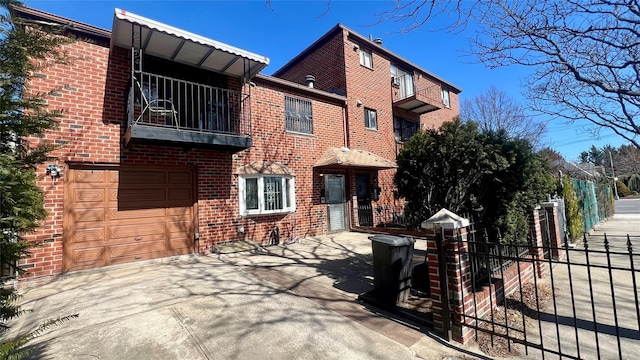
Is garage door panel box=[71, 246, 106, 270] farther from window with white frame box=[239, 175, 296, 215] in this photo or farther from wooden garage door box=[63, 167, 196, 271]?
window with white frame box=[239, 175, 296, 215]

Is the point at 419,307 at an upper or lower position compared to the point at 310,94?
lower

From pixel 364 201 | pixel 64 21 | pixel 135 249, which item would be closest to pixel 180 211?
pixel 135 249

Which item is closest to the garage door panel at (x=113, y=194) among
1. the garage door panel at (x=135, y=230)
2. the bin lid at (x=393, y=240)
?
the garage door panel at (x=135, y=230)

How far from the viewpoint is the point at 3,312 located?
2135mm

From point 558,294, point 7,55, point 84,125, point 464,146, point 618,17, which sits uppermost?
point 618,17

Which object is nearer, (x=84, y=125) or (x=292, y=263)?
(x=84, y=125)

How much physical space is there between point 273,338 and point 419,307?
86.2 inches

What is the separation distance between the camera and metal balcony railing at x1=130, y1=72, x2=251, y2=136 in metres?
6.86

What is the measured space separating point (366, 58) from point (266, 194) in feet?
29.4

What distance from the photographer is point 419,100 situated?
47.1 ft

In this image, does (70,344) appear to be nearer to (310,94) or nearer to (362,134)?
(310,94)

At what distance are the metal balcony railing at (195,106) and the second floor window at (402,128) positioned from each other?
29.6 ft

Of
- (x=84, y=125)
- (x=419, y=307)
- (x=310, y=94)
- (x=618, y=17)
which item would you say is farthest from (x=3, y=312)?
(x=310, y=94)

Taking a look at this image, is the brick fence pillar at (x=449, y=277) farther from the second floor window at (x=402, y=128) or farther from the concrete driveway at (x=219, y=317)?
the second floor window at (x=402, y=128)
